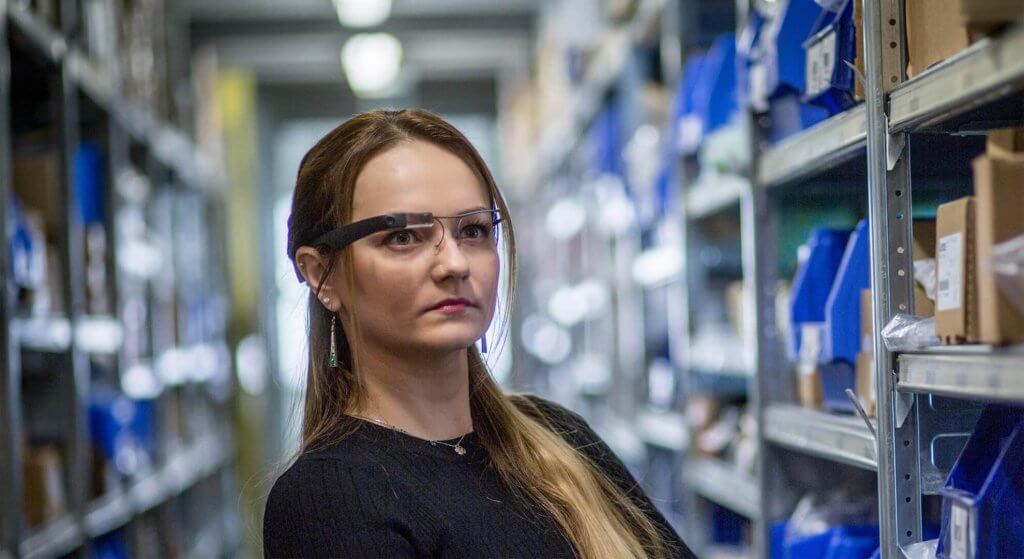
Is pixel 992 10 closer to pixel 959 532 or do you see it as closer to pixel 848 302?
pixel 959 532

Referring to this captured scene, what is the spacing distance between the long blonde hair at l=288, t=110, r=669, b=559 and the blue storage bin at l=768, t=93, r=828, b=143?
85 centimetres

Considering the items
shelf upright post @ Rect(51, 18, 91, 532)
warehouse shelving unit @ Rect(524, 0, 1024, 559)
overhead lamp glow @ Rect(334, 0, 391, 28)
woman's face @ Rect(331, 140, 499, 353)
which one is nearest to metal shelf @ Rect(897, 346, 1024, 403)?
warehouse shelving unit @ Rect(524, 0, 1024, 559)

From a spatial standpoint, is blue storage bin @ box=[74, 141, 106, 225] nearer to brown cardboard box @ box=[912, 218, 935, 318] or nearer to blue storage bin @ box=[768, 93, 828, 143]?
blue storage bin @ box=[768, 93, 828, 143]

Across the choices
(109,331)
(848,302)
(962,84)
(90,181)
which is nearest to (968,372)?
(962,84)

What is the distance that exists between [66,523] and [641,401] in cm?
211

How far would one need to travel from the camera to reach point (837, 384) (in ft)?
7.19

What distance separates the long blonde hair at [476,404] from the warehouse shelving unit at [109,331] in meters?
1.36

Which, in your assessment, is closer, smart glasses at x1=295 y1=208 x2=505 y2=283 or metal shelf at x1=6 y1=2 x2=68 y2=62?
smart glasses at x1=295 y1=208 x2=505 y2=283

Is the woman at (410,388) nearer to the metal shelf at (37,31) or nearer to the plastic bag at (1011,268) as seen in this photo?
the plastic bag at (1011,268)

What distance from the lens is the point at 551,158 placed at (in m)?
6.61

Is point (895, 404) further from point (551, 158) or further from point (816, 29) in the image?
point (551, 158)

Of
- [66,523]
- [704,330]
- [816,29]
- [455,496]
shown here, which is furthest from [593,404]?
[455,496]

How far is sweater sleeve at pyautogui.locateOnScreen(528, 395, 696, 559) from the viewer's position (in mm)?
1805

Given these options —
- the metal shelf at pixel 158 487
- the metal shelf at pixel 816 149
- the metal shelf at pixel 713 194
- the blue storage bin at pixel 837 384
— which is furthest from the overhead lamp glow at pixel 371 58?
the blue storage bin at pixel 837 384
